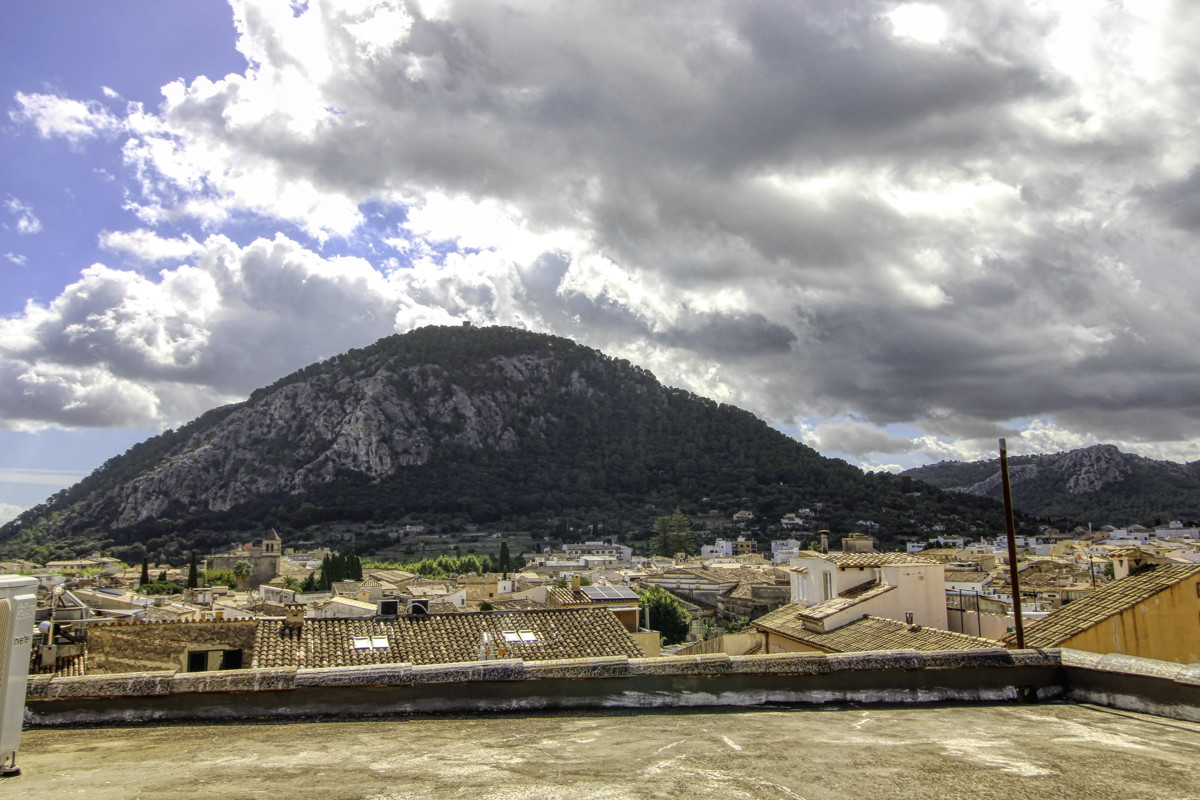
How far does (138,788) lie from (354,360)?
179609mm

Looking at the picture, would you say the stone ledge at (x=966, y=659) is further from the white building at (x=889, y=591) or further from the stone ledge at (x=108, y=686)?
the white building at (x=889, y=591)

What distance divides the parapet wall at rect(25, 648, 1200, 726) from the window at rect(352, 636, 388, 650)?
16.1m

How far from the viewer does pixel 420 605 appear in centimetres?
3659

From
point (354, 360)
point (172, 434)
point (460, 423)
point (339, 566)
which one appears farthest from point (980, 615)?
point (172, 434)

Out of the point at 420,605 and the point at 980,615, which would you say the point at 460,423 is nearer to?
the point at 420,605

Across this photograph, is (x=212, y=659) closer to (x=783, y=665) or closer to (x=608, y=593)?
(x=608, y=593)

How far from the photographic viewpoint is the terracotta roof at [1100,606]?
11938 millimetres

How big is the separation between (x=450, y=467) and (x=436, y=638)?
463 feet

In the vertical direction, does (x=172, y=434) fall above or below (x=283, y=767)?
above

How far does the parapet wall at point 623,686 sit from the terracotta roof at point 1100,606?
527cm

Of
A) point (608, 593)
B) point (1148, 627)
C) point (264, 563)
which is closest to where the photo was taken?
point (1148, 627)

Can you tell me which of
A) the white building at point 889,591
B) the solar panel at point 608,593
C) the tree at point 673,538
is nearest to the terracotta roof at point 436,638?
the white building at point 889,591

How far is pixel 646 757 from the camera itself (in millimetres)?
5168

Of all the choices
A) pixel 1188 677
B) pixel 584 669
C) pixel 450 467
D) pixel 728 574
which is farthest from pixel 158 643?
pixel 450 467
